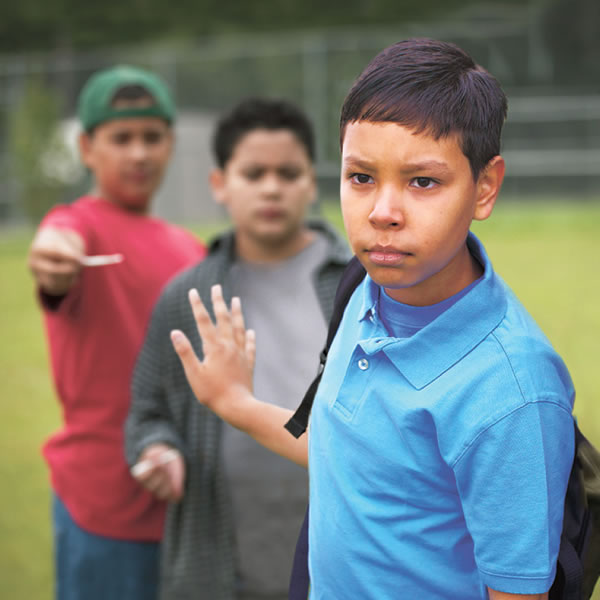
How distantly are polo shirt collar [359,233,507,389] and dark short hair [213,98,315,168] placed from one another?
137 cm

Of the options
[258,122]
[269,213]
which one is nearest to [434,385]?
[269,213]

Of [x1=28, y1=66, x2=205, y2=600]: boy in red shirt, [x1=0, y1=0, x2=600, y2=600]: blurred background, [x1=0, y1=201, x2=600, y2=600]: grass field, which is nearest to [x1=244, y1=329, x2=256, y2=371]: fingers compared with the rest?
[x1=28, y1=66, x2=205, y2=600]: boy in red shirt

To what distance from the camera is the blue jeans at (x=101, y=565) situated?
232cm

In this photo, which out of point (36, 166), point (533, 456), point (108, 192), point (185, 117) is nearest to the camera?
point (533, 456)

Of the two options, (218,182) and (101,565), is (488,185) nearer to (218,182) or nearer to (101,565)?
(218,182)

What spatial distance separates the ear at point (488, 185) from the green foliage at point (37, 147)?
605 inches

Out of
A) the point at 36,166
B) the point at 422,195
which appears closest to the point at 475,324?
the point at 422,195

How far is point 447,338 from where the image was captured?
3.36 ft

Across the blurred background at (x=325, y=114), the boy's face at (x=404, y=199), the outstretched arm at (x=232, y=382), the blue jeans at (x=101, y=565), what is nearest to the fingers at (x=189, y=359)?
the outstretched arm at (x=232, y=382)

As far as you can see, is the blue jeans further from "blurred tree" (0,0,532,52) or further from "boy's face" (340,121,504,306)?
"blurred tree" (0,0,532,52)

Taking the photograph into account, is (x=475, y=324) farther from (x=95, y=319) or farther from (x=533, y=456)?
(x=95, y=319)

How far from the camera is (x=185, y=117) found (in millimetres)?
17328

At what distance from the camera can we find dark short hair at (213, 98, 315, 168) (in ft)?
7.63

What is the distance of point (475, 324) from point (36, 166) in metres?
15.7
